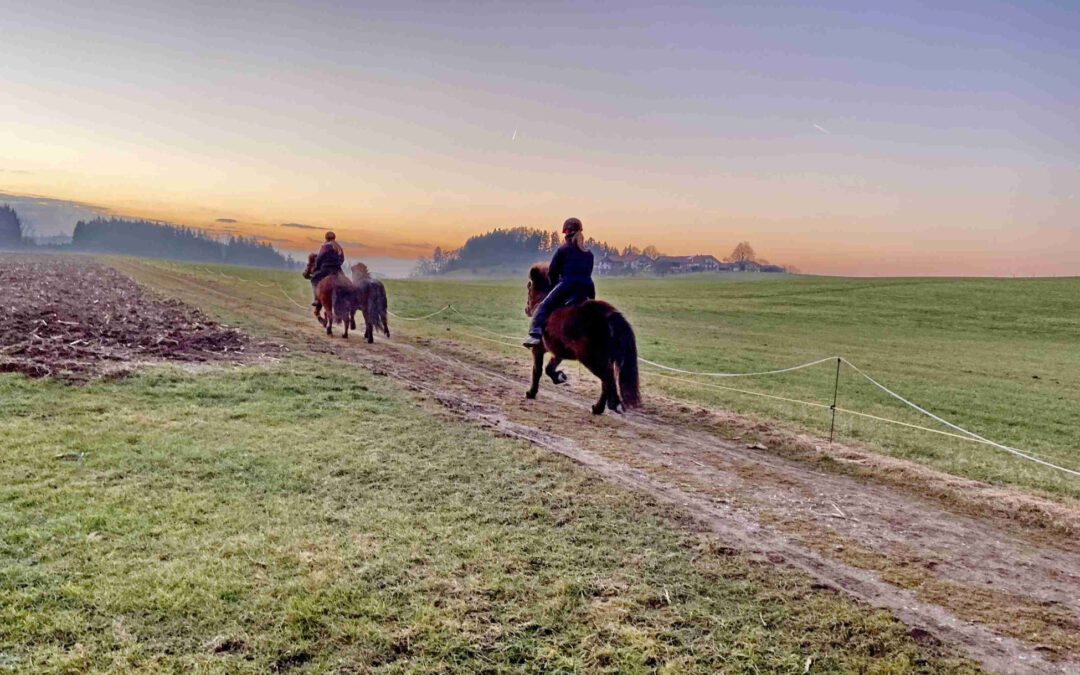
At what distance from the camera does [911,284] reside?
61.4 metres

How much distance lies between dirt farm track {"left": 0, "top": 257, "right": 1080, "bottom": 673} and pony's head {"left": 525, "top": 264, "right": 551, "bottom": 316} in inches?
77.5

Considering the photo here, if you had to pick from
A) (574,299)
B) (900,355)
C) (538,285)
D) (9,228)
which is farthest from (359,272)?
(9,228)

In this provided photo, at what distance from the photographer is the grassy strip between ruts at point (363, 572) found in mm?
3555

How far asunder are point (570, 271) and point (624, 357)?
1611 mm

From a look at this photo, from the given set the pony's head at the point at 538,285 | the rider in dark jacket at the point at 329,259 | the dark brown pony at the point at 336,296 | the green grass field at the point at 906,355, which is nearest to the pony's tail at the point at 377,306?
the dark brown pony at the point at 336,296

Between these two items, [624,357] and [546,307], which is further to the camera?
[546,307]

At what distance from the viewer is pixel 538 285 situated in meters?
9.88

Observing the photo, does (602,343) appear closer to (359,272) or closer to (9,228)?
(359,272)

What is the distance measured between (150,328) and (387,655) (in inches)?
572

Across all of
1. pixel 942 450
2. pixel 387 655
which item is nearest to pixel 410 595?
pixel 387 655

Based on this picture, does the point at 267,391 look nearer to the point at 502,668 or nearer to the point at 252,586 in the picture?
the point at 252,586

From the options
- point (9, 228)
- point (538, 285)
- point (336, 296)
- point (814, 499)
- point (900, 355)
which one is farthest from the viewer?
point (9, 228)

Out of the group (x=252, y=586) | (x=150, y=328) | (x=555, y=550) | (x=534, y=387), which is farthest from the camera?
(x=150, y=328)

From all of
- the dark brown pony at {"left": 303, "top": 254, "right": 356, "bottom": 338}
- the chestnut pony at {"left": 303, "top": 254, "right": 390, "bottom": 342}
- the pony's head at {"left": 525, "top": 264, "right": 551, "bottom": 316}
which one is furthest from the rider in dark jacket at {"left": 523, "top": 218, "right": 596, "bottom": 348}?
the dark brown pony at {"left": 303, "top": 254, "right": 356, "bottom": 338}
